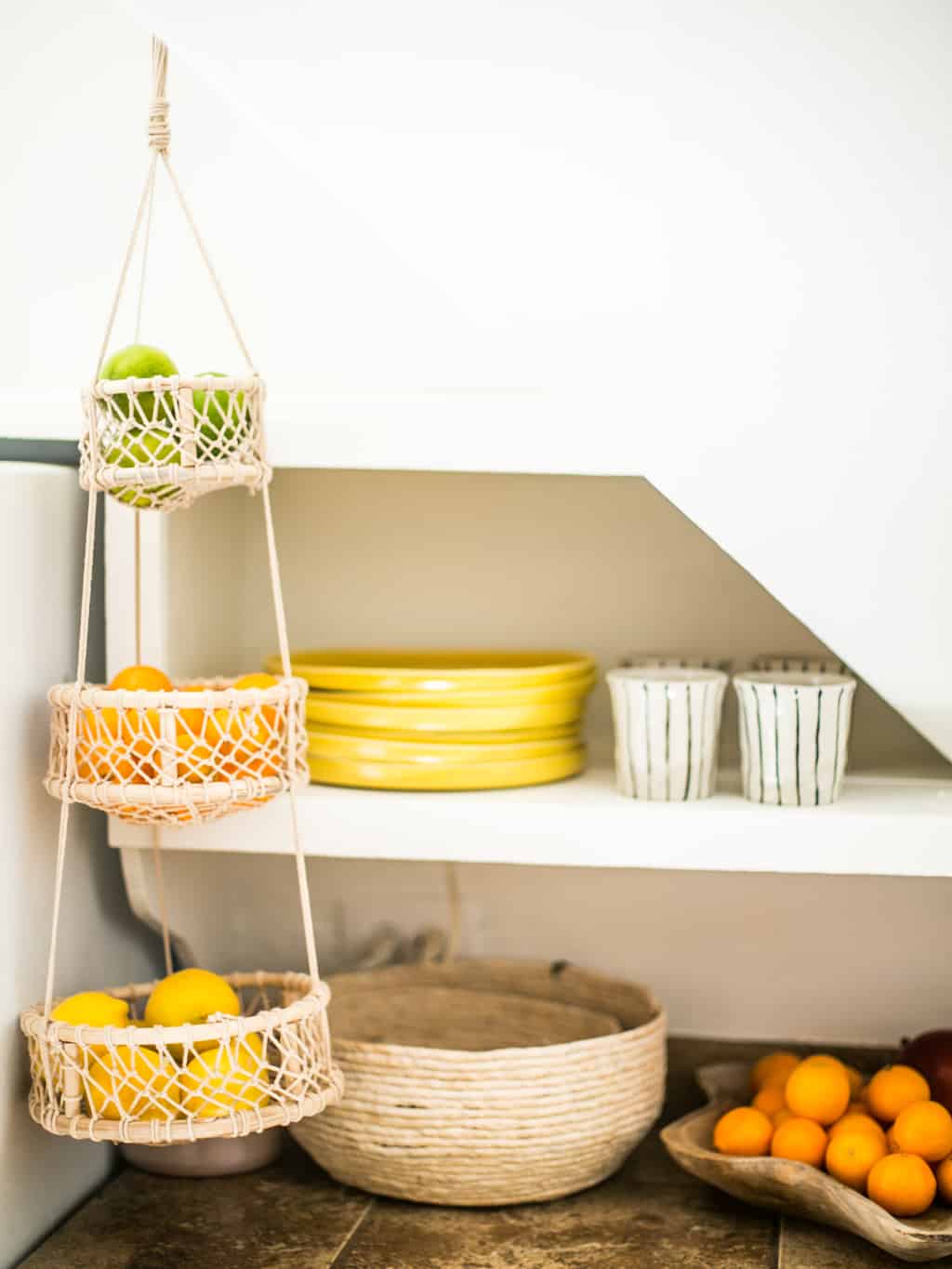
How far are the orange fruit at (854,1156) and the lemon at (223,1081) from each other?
1.62 feet

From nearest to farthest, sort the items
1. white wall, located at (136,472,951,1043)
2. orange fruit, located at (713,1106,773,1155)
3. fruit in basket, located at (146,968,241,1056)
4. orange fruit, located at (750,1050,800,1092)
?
fruit in basket, located at (146,968,241,1056) → orange fruit, located at (713,1106,773,1155) → orange fruit, located at (750,1050,800,1092) → white wall, located at (136,472,951,1043)

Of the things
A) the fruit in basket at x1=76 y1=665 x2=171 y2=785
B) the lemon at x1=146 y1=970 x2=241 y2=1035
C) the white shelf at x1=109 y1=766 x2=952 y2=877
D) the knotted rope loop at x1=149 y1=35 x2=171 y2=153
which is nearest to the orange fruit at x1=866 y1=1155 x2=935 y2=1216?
the white shelf at x1=109 y1=766 x2=952 y2=877

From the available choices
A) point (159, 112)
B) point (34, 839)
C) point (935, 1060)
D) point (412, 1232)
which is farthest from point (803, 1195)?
point (159, 112)

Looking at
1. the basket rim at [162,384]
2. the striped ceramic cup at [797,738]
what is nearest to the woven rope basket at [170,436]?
the basket rim at [162,384]

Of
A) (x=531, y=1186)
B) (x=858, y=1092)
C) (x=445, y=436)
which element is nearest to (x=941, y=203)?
(x=445, y=436)

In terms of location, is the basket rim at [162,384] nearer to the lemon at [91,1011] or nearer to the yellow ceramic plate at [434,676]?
the yellow ceramic plate at [434,676]

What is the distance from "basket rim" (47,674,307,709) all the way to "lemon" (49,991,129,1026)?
248 mm

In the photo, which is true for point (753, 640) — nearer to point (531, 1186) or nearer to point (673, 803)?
point (673, 803)

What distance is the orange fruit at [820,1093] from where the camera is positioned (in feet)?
4.17

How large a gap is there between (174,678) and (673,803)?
19.5 inches

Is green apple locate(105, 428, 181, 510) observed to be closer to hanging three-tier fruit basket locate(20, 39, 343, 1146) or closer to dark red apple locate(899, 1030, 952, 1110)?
hanging three-tier fruit basket locate(20, 39, 343, 1146)

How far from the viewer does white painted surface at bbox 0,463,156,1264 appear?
1190 mm

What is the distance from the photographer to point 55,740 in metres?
1.15

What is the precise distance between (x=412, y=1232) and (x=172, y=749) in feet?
1.63
